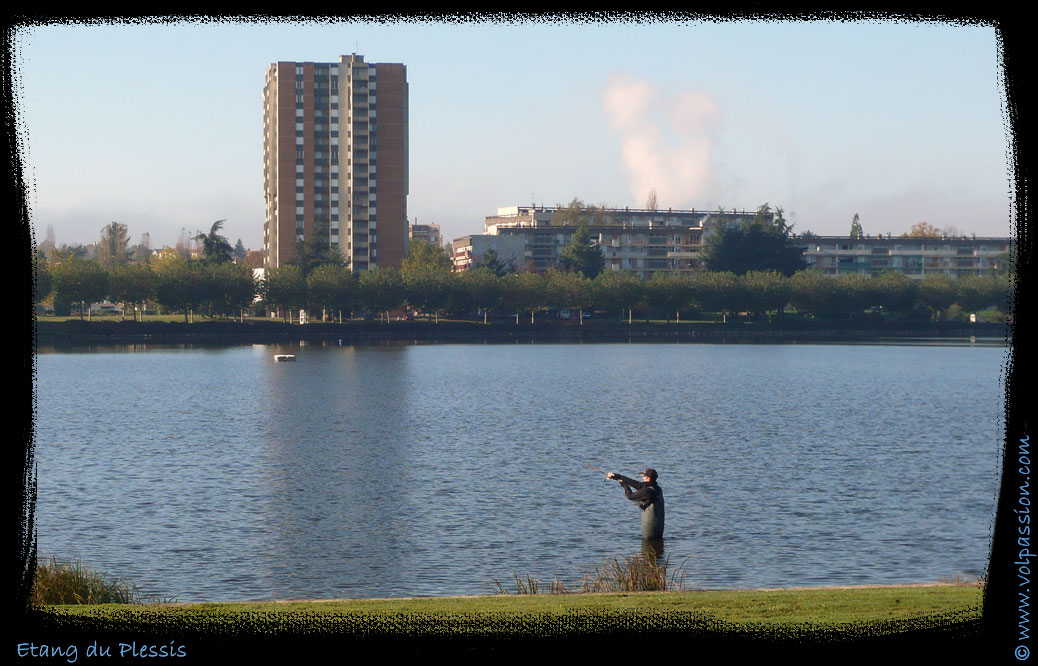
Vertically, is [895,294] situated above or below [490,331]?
above

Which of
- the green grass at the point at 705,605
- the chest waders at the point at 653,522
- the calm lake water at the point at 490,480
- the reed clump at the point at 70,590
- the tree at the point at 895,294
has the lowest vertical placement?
the calm lake water at the point at 490,480

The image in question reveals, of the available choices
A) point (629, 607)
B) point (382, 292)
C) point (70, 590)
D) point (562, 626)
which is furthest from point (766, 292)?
point (562, 626)

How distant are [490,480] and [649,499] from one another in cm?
1435

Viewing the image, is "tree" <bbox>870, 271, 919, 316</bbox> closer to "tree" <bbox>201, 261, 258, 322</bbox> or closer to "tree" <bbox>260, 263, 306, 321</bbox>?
"tree" <bbox>260, 263, 306, 321</bbox>

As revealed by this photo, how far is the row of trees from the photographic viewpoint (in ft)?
545

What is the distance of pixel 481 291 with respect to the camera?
181250 millimetres

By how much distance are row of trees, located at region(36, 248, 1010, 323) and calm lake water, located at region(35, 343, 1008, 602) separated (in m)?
71.4

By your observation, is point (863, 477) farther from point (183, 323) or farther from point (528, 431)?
point (183, 323)

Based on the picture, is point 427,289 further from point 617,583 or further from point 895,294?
point 617,583

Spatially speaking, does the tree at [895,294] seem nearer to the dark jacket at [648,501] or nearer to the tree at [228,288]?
the tree at [228,288]

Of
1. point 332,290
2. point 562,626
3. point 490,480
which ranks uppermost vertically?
point 332,290

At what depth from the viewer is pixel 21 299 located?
20.7 ft

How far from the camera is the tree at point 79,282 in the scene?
159 metres

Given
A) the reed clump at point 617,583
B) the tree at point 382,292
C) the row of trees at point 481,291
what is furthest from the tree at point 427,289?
the reed clump at point 617,583
